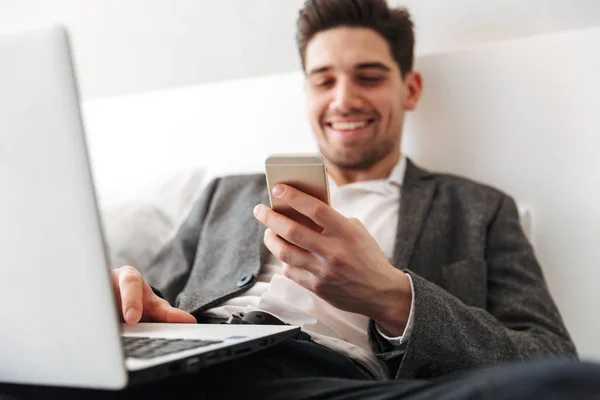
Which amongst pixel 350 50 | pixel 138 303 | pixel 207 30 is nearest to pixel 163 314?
pixel 138 303

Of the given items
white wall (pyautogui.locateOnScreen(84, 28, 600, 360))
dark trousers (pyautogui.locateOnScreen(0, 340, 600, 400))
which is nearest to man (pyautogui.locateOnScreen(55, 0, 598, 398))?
dark trousers (pyautogui.locateOnScreen(0, 340, 600, 400))

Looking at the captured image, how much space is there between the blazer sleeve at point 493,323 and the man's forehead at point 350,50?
0.44 m

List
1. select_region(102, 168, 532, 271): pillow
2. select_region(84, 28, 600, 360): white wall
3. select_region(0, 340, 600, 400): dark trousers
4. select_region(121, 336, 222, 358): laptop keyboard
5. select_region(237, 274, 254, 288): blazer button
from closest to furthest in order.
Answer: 1. select_region(0, 340, 600, 400): dark trousers
2. select_region(121, 336, 222, 358): laptop keyboard
3. select_region(237, 274, 254, 288): blazer button
4. select_region(84, 28, 600, 360): white wall
5. select_region(102, 168, 532, 271): pillow

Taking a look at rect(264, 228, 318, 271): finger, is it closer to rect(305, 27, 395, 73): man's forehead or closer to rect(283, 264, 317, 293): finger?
rect(283, 264, 317, 293): finger

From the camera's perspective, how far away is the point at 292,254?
0.86 m

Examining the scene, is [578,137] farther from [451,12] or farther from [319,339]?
[319,339]

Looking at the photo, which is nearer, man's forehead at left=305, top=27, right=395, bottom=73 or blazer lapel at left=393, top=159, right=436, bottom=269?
blazer lapel at left=393, top=159, right=436, bottom=269

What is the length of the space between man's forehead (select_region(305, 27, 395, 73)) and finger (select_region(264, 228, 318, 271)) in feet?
1.99

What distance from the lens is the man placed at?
2.66 feet

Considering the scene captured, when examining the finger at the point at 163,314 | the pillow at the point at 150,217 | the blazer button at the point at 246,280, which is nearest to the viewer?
the finger at the point at 163,314

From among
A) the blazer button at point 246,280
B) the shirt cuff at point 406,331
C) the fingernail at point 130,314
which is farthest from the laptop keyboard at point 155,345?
the blazer button at point 246,280

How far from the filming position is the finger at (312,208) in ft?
2.66

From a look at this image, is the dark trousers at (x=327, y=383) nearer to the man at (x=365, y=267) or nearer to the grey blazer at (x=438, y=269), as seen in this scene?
the man at (x=365, y=267)

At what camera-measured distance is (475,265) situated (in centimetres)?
114
